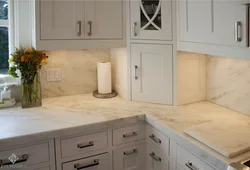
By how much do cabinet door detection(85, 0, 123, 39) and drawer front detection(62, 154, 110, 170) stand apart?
2.92ft

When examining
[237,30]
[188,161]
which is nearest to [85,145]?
[188,161]

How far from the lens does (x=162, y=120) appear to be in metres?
1.85

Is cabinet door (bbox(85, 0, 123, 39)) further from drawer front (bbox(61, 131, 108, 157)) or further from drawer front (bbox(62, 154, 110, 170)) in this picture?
drawer front (bbox(62, 154, 110, 170))

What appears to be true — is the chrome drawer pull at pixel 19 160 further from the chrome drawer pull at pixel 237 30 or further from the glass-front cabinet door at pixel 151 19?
the chrome drawer pull at pixel 237 30

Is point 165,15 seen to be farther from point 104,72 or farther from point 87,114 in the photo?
point 87,114

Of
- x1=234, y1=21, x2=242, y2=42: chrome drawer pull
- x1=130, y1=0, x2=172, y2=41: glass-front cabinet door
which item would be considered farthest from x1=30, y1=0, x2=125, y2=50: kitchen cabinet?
x1=234, y1=21, x2=242, y2=42: chrome drawer pull

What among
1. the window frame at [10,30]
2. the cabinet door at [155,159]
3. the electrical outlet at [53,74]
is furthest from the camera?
the electrical outlet at [53,74]

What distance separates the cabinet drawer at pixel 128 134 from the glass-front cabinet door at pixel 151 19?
68 centimetres

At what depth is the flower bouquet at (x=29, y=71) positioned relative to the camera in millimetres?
2096

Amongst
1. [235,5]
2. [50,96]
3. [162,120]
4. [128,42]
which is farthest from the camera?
[50,96]

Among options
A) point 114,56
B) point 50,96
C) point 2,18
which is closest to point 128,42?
point 114,56

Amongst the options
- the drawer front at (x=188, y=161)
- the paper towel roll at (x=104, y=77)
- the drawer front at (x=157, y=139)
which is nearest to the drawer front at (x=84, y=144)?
the drawer front at (x=157, y=139)

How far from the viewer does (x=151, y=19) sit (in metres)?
2.11

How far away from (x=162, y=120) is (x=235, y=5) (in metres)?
0.81
